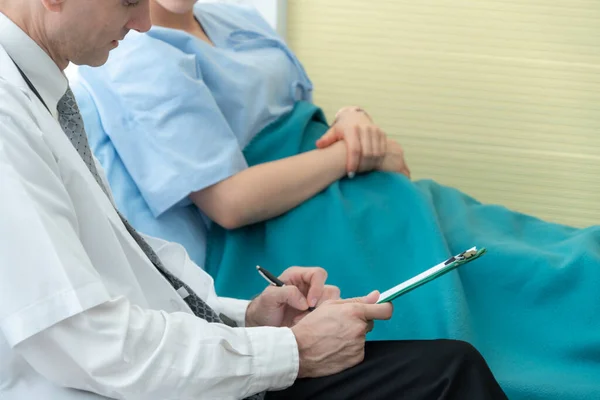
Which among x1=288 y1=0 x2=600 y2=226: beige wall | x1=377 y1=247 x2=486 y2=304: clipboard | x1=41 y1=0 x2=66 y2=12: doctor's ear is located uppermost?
x1=41 y1=0 x2=66 y2=12: doctor's ear

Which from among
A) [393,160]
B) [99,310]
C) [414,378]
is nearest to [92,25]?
[99,310]

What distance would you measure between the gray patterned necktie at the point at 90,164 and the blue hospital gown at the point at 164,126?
1.31 ft

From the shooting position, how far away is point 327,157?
1.74 m

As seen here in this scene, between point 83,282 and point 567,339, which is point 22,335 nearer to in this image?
point 83,282

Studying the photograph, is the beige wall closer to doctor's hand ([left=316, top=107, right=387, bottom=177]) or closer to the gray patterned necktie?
doctor's hand ([left=316, top=107, right=387, bottom=177])

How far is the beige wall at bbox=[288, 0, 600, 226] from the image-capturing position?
2531 mm

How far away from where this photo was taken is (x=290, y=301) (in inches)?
51.6

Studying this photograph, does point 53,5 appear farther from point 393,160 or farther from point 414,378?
point 393,160

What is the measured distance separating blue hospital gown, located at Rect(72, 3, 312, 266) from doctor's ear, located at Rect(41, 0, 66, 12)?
0.60 metres

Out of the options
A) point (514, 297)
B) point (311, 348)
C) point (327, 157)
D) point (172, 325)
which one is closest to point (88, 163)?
point (172, 325)

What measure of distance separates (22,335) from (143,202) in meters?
0.79

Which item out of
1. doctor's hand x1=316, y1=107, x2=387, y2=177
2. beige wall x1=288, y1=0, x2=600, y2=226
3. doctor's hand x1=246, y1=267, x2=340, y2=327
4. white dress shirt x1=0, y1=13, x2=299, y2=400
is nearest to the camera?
white dress shirt x1=0, y1=13, x2=299, y2=400

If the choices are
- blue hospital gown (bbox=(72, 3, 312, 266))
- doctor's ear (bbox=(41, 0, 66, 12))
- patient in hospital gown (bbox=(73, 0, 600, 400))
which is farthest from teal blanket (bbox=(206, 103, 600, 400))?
doctor's ear (bbox=(41, 0, 66, 12))

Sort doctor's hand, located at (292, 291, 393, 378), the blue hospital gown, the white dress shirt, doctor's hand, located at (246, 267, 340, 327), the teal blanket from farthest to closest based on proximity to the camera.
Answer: the blue hospital gown < the teal blanket < doctor's hand, located at (246, 267, 340, 327) < doctor's hand, located at (292, 291, 393, 378) < the white dress shirt
